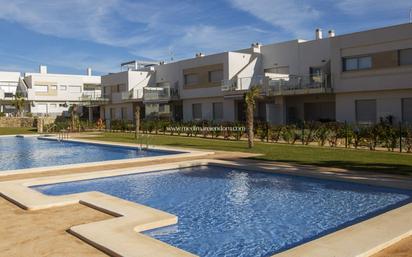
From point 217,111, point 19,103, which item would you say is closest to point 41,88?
point 19,103

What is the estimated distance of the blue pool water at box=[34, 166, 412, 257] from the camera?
7.34 m

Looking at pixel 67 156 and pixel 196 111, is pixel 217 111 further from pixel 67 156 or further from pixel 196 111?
pixel 67 156

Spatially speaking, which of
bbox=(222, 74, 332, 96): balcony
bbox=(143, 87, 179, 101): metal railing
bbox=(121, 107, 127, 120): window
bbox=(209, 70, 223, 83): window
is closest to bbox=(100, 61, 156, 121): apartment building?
bbox=(121, 107, 127, 120): window

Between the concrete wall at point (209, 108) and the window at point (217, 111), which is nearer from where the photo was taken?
the concrete wall at point (209, 108)

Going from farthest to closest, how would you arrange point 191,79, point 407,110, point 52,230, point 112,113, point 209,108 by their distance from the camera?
point 112,113 < point 191,79 < point 209,108 < point 407,110 < point 52,230

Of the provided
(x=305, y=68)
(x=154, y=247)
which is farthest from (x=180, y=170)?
(x=305, y=68)

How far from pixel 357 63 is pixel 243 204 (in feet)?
73.6

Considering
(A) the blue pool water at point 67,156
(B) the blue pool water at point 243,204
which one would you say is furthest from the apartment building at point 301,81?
(B) the blue pool water at point 243,204

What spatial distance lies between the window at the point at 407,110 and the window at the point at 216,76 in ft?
53.6

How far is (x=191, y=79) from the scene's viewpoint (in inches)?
1681

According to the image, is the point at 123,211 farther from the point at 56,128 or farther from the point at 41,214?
the point at 56,128

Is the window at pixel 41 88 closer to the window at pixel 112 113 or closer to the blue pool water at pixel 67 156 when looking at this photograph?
the window at pixel 112 113

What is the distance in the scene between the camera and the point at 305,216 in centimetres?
881

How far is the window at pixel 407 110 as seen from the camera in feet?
89.7
